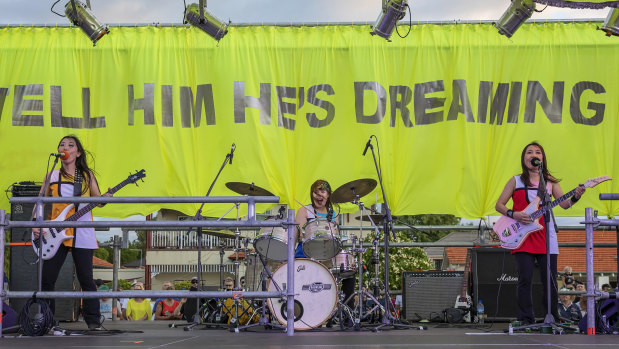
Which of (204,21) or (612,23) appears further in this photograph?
(204,21)

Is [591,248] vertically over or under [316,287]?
over

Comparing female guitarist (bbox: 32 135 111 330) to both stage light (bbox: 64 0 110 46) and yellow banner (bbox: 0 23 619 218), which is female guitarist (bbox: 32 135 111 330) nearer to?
yellow banner (bbox: 0 23 619 218)

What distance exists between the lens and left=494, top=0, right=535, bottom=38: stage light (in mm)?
8828

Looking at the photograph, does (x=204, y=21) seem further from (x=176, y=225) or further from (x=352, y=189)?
(x=176, y=225)

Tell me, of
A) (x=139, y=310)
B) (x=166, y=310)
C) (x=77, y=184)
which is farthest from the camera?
(x=139, y=310)

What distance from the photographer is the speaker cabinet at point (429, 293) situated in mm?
8859

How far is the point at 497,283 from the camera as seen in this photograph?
344 inches

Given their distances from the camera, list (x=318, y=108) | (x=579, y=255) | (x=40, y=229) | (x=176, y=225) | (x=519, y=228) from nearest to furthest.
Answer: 1. (x=176, y=225)
2. (x=40, y=229)
3. (x=519, y=228)
4. (x=318, y=108)
5. (x=579, y=255)

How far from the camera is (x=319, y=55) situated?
9.61 m

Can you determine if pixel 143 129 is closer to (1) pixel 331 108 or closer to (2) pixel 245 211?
(2) pixel 245 211

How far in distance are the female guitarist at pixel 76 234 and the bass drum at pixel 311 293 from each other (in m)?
1.71

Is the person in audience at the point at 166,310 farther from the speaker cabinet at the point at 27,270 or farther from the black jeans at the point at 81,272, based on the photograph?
the black jeans at the point at 81,272

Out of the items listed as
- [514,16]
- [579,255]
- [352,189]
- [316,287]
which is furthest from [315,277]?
[579,255]

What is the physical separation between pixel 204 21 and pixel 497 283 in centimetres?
467
